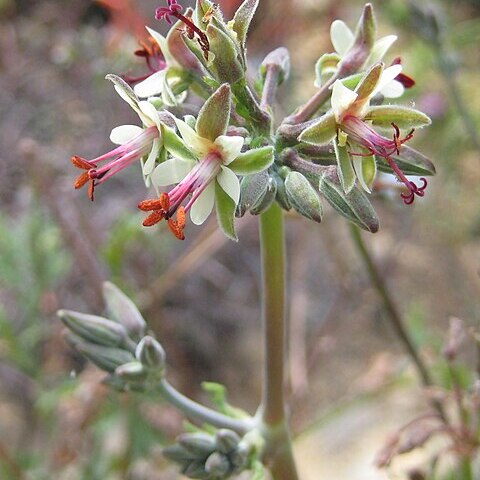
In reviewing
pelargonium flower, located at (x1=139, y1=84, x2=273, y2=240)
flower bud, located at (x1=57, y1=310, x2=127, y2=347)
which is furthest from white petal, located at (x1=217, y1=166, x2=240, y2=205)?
flower bud, located at (x1=57, y1=310, x2=127, y2=347)

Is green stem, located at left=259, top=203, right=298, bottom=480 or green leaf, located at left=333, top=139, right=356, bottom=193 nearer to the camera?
green leaf, located at left=333, top=139, right=356, bottom=193

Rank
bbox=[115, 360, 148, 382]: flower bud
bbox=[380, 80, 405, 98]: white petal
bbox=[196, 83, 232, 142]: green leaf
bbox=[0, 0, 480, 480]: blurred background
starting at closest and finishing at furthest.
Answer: bbox=[196, 83, 232, 142]: green leaf → bbox=[380, 80, 405, 98]: white petal → bbox=[115, 360, 148, 382]: flower bud → bbox=[0, 0, 480, 480]: blurred background

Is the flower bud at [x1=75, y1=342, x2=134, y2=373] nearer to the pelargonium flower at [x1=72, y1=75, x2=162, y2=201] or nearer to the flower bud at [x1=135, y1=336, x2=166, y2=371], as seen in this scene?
the flower bud at [x1=135, y1=336, x2=166, y2=371]

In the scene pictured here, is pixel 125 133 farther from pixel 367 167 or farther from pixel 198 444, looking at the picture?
pixel 198 444

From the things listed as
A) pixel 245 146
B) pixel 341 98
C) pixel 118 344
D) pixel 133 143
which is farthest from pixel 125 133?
pixel 118 344

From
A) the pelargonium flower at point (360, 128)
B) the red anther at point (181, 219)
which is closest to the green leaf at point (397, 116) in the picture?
the pelargonium flower at point (360, 128)
